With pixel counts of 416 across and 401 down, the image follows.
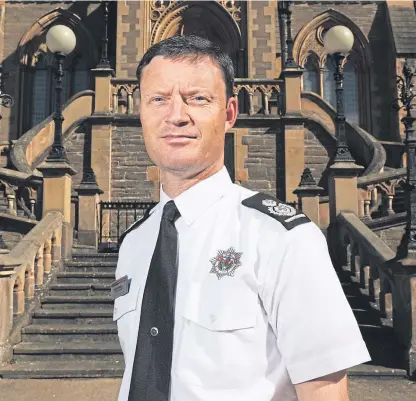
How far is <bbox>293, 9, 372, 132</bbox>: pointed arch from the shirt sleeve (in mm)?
20132

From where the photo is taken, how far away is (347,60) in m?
21.0

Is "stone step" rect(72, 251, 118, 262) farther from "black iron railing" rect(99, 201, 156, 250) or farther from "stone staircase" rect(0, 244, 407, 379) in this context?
"black iron railing" rect(99, 201, 156, 250)

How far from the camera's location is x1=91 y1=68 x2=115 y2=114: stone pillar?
13461mm

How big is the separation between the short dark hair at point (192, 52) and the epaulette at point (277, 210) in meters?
0.33

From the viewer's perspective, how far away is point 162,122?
142 cm

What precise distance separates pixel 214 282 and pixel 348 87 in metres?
21.1

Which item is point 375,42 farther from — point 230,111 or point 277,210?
point 277,210

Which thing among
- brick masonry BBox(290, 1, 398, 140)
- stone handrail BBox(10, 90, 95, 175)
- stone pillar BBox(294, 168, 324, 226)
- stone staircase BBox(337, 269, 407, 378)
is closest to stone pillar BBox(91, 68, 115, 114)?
stone handrail BBox(10, 90, 95, 175)

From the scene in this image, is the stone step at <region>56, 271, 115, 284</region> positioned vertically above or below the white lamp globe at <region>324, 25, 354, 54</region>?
below

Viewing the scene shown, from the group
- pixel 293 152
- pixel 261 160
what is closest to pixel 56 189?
pixel 261 160

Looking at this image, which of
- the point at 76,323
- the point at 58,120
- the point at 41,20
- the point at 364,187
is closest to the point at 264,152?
→ the point at 364,187

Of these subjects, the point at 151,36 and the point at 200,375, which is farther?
the point at 151,36

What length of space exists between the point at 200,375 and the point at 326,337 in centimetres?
33

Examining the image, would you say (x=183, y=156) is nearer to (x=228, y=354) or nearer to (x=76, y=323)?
(x=228, y=354)
